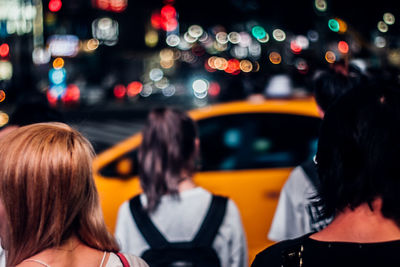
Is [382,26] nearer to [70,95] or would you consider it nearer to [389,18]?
[389,18]

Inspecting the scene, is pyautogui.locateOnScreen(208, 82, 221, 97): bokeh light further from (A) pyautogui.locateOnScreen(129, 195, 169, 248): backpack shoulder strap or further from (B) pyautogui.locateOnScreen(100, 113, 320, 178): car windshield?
(A) pyautogui.locateOnScreen(129, 195, 169, 248): backpack shoulder strap

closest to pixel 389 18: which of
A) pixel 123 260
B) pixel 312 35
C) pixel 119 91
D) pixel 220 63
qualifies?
pixel 312 35

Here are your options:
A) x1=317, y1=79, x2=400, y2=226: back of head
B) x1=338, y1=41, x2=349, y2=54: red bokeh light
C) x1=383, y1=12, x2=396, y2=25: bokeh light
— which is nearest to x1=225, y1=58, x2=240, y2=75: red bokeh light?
x1=338, y1=41, x2=349, y2=54: red bokeh light

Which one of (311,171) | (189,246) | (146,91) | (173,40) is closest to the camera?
(189,246)

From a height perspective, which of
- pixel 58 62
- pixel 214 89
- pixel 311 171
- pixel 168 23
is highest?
pixel 168 23

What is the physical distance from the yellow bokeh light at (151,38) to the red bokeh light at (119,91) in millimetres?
16961

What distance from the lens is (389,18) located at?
4898 mm

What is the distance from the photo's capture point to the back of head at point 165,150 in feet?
9.61

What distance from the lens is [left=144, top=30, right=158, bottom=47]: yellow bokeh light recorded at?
46.5 m

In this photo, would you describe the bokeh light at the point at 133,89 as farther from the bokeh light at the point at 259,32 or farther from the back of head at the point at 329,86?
the back of head at the point at 329,86

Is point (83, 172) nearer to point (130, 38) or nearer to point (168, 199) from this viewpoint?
point (168, 199)

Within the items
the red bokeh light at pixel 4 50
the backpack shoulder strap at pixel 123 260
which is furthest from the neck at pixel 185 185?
the red bokeh light at pixel 4 50

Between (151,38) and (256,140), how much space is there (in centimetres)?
4264

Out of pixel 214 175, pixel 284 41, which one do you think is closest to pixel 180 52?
pixel 284 41
